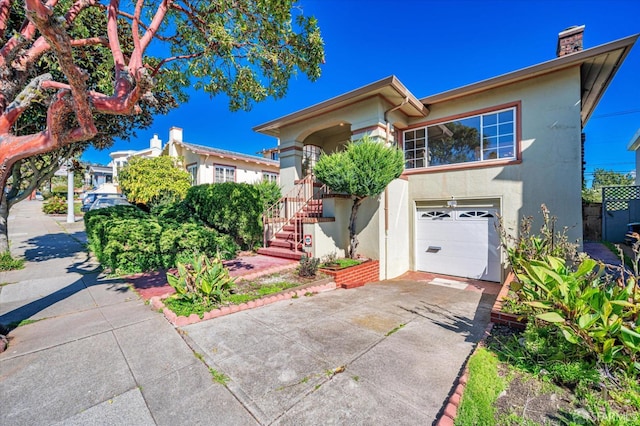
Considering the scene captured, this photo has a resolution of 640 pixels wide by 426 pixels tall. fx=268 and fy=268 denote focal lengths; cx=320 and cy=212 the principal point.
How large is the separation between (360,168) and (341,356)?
465cm

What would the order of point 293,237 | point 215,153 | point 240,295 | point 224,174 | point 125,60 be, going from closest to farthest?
point 240,295
point 125,60
point 293,237
point 215,153
point 224,174

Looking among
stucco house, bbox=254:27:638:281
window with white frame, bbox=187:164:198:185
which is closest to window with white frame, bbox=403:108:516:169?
stucco house, bbox=254:27:638:281

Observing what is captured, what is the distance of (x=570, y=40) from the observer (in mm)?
7223

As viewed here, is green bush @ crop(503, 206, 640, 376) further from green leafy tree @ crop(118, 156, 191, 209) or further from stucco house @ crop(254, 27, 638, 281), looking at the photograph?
green leafy tree @ crop(118, 156, 191, 209)

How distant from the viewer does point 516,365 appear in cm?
297

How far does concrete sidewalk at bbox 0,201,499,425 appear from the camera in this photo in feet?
7.97

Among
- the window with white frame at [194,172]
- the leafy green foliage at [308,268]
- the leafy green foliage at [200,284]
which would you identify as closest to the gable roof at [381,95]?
the leafy green foliage at [308,268]

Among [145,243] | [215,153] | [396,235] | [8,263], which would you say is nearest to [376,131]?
[396,235]

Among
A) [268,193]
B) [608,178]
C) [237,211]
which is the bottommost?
[237,211]

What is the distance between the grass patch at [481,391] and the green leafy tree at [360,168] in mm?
4457

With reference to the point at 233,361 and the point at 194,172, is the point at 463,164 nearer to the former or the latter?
the point at 233,361

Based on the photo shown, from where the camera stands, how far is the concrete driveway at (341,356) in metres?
2.48

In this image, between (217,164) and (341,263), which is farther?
(217,164)

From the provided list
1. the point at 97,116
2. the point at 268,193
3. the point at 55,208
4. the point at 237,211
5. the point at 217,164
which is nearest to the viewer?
the point at 97,116
